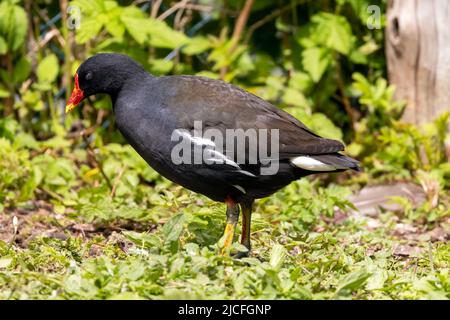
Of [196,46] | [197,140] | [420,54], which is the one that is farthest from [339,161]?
[196,46]

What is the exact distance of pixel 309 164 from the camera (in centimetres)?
460

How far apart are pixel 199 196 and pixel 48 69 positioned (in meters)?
2.52

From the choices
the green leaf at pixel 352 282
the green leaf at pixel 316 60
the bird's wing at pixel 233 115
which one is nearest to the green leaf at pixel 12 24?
the green leaf at pixel 316 60

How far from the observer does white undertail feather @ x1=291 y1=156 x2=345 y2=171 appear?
181 inches

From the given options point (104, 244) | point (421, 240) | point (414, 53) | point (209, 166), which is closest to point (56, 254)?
point (104, 244)

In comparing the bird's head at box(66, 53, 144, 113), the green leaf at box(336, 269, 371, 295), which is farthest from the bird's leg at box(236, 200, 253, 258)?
the green leaf at box(336, 269, 371, 295)

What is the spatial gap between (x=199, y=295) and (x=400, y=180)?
358 cm

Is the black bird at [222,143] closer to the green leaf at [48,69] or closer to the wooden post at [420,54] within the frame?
the wooden post at [420,54]

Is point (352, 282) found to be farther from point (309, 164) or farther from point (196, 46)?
point (196, 46)

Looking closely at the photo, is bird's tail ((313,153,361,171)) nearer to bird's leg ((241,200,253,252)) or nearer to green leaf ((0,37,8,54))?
bird's leg ((241,200,253,252))

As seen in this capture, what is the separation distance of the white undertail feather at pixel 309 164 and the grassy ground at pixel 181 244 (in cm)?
38

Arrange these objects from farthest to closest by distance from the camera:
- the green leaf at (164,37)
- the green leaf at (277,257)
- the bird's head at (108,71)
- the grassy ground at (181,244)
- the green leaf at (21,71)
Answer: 1. the green leaf at (21,71)
2. the green leaf at (164,37)
3. the bird's head at (108,71)
4. the green leaf at (277,257)
5. the grassy ground at (181,244)

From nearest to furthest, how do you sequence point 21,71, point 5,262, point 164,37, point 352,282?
point 352,282 → point 5,262 → point 164,37 → point 21,71

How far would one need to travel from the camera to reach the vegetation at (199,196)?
152 inches
